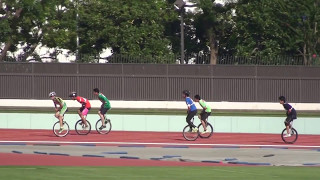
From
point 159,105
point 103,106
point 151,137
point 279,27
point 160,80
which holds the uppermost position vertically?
point 279,27

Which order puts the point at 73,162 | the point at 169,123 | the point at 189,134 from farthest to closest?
the point at 169,123 → the point at 189,134 → the point at 73,162

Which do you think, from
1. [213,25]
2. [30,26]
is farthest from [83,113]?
[213,25]

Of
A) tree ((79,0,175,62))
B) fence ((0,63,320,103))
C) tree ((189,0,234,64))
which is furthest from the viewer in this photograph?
tree ((189,0,234,64))

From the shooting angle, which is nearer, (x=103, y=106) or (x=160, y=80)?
(x=103, y=106)

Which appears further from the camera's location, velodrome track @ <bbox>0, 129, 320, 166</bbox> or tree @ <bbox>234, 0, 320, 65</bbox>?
tree @ <bbox>234, 0, 320, 65</bbox>

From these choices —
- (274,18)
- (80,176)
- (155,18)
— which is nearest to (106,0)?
(155,18)

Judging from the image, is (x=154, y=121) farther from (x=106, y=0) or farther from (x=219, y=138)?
(x=106, y=0)

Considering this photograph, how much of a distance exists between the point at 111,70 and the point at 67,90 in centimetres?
260

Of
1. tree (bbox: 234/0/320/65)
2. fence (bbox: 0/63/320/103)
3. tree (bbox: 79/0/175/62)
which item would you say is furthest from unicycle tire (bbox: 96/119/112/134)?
tree (bbox: 234/0/320/65)

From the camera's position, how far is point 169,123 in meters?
34.2

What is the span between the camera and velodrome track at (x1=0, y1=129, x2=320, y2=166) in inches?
855

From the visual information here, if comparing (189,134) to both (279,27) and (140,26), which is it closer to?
(279,27)

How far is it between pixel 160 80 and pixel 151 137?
1262 centimetres

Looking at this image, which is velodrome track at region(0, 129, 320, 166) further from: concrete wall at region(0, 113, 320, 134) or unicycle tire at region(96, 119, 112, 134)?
concrete wall at region(0, 113, 320, 134)
